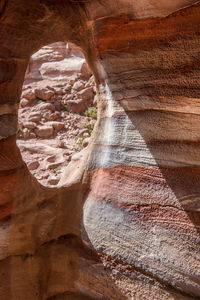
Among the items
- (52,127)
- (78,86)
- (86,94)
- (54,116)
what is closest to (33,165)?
(52,127)

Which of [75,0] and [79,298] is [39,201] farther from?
[75,0]

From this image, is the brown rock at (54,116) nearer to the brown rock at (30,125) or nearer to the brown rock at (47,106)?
the brown rock at (47,106)

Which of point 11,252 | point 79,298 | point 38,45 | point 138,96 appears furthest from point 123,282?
point 38,45

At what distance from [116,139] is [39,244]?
1.04 meters

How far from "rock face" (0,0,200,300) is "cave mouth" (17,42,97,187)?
77.4 inches

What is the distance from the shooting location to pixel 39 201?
1.93 metres

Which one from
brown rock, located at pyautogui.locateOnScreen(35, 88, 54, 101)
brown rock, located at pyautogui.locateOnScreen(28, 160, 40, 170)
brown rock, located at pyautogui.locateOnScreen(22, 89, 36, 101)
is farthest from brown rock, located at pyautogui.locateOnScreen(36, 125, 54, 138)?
brown rock, located at pyautogui.locateOnScreen(22, 89, 36, 101)

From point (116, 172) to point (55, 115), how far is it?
423 cm

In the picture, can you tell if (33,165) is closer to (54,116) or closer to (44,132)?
(44,132)

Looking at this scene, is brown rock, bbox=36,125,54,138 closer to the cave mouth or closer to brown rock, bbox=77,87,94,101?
the cave mouth

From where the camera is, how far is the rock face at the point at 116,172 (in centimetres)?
150

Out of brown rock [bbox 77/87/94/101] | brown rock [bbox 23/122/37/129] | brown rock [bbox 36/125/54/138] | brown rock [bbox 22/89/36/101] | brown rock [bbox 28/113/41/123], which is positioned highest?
brown rock [bbox 77/87/94/101]

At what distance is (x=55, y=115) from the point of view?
577 cm

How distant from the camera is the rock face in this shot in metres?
1.50
